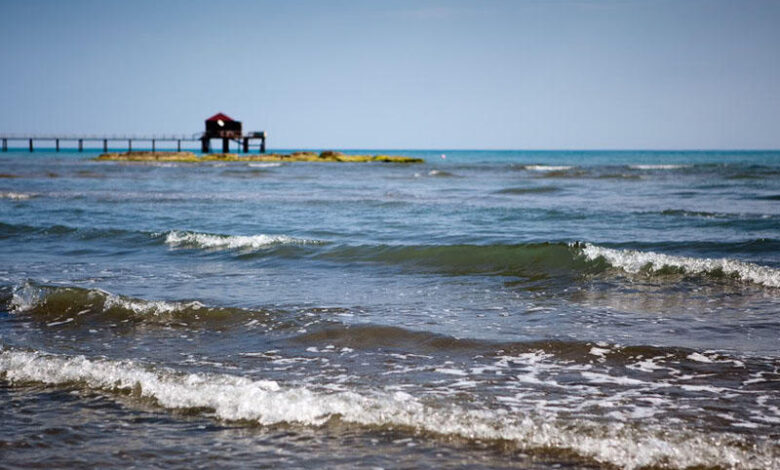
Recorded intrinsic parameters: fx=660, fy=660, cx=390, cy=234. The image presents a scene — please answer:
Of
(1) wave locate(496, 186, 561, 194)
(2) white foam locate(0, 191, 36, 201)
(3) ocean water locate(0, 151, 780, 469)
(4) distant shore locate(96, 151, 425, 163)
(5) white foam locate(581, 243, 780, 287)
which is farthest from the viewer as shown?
(4) distant shore locate(96, 151, 425, 163)

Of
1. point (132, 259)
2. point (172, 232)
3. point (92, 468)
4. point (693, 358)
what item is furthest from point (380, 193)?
point (92, 468)

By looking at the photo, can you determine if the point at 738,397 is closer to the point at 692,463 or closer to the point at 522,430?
the point at 692,463

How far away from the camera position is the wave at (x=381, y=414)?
3.81m

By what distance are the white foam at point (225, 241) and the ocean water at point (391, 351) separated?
0.07m

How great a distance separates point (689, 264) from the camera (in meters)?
9.91

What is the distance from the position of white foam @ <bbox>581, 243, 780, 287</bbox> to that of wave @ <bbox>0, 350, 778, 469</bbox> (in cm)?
592

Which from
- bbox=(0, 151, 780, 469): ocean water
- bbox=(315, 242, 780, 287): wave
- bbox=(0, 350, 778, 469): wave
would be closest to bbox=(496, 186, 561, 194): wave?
bbox=(0, 151, 780, 469): ocean water

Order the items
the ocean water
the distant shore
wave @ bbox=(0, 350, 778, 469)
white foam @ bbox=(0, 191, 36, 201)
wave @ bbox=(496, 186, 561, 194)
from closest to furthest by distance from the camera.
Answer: wave @ bbox=(0, 350, 778, 469) < the ocean water < white foam @ bbox=(0, 191, 36, 201) < wave @ bbox=(496, 186, 561, 194) < the distant shore

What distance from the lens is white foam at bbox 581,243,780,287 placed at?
29.8 ft

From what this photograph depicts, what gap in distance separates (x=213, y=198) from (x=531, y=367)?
2120cm

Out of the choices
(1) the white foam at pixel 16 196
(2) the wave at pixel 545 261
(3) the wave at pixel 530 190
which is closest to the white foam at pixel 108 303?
(2) the wave at pixel 545 261

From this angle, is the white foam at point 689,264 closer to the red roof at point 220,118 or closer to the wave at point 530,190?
the wave at point 530,190

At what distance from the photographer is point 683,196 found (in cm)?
2427

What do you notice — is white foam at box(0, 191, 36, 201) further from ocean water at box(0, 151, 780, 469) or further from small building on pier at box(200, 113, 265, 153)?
small building on pier at box(200, 113, 265, 153)
